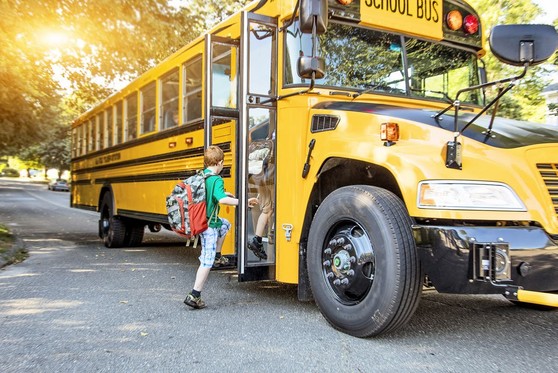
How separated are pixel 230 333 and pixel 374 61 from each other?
2536 millimetres

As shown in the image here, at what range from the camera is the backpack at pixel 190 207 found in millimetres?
4574

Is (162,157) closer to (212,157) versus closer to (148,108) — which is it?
(148,108)

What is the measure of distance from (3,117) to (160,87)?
46.9ft

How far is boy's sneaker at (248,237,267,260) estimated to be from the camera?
468 cm

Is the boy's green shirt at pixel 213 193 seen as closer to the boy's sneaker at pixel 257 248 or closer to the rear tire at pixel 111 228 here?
the boy's sneaker at pixel 257 248

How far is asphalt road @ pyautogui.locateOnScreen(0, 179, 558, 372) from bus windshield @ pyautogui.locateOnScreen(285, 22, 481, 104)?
191 centimetres

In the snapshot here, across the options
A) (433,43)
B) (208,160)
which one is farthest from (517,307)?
(208,160)

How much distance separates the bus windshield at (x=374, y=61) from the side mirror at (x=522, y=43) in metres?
1.48

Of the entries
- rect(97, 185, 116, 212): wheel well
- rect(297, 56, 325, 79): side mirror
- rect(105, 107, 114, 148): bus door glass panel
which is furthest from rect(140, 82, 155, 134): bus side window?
rect(297, 56, 325, 79): side mirror

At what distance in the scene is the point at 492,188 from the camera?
3.16 meters

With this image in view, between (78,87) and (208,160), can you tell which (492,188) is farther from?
(78,87)

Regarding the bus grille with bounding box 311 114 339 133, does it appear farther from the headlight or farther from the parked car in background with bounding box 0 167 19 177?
the parked car in background with bounding box 0 167 19 177

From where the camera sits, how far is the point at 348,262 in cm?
373

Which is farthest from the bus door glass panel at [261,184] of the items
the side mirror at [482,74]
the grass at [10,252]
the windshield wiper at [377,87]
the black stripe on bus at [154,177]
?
the grass at [10,252]
